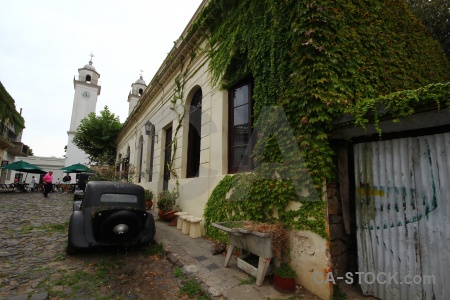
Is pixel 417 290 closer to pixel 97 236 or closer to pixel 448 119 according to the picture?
pixel 448 119

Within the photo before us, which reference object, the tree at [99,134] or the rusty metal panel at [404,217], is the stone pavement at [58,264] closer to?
the rusty metal panel at [404,217]

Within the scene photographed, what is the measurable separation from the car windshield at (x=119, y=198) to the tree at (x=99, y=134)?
17897 mm

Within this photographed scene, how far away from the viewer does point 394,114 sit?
2.32 meters

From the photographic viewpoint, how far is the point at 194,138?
7.02 metres

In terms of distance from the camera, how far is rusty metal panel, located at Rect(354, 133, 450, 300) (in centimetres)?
235

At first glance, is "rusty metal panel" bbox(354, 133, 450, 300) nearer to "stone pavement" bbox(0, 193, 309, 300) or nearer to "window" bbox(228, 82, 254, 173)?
"stone pavement" bbox(0, 193, 309, 300)

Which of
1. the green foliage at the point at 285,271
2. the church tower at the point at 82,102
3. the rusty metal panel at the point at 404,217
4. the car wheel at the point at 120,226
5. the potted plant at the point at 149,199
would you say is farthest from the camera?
the church tower at the point at 82,102

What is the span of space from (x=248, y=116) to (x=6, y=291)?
4483 millimetres

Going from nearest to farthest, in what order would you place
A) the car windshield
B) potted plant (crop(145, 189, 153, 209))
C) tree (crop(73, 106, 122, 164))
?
1. the car windshield
2. potted plant (crop(145, 189, 153, 209))
3. tree (crop(73, 106, 122, 164))

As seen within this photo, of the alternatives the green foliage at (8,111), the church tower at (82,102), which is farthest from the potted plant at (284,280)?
the church tower at (82,102)

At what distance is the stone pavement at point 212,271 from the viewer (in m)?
2.69

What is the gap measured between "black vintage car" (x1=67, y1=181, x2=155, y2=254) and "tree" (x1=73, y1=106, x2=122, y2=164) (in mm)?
17868

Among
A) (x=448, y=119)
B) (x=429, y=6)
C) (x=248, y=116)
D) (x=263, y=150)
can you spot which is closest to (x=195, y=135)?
(x=248, y=116)

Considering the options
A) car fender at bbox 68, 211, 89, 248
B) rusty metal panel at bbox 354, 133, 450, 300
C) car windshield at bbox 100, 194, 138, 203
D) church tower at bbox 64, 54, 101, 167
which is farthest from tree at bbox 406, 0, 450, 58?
church tower at bbox 64, 54, 101, 167
